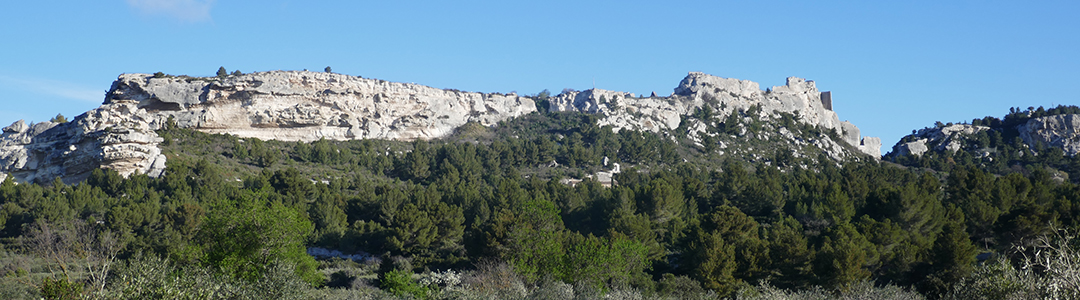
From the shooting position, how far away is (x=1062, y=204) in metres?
36.7

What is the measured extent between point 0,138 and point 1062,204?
78262 millimetres

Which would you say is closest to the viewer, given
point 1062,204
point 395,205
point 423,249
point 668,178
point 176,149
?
point 1062,204

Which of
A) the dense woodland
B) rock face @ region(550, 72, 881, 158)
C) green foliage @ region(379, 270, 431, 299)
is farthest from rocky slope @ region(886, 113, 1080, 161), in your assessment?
green foliage @ region(379, 270, 431, 299)

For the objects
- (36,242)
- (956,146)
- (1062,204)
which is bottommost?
(36,242)

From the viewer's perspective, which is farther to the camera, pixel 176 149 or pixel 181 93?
pixel 181 93

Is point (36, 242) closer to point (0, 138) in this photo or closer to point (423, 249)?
point (423, 249)

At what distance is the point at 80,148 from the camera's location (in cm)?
5919

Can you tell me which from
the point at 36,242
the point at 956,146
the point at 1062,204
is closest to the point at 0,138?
the point at 36,242

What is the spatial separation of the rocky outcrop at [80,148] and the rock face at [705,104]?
4940cm

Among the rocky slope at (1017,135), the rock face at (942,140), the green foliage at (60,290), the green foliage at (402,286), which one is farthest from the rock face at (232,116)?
the rocky slope at (1017,135)

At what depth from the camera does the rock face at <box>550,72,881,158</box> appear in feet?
299

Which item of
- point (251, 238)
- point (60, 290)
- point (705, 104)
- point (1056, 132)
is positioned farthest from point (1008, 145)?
point (60, 290)

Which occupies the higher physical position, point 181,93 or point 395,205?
point 181,93

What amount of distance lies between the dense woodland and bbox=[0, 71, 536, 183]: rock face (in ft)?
9.79
